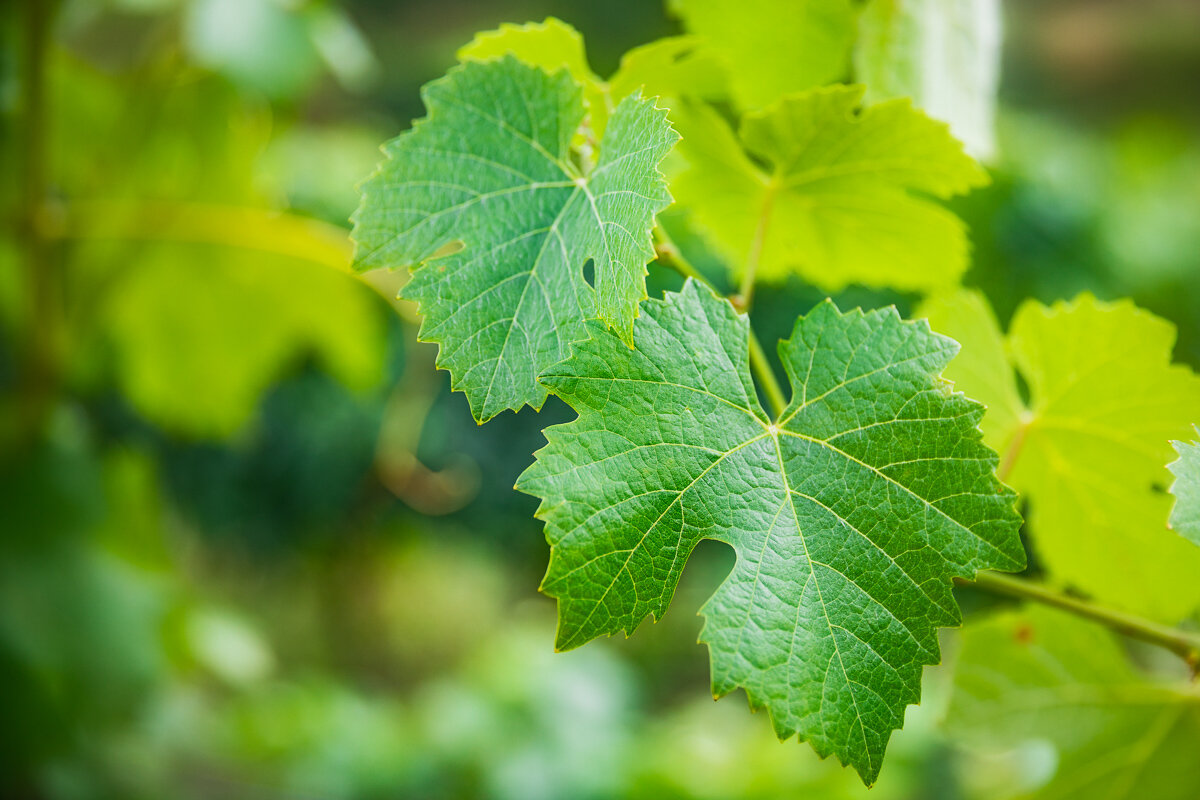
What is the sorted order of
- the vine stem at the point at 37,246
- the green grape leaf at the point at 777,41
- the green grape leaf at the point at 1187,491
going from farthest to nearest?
the vine stem at the point at 37,246
the green grape leaf at the point at 777,41
the green grape leaf at the point at 1187,491

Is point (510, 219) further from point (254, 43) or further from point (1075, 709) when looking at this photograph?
point (254, 43)

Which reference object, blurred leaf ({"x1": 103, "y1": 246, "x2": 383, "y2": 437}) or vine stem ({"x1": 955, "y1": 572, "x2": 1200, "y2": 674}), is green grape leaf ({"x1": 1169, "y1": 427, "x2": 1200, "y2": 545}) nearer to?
vine stem ({"x1": 955, "y1": 572, "x2": 1200, "y2": 674})

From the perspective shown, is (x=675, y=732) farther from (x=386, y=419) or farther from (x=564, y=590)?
(x=564, y=590)

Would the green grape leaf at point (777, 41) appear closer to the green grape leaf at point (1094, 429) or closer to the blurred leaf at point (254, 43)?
the green grape leaf at point (1094, 429)

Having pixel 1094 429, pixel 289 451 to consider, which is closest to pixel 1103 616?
pixel 1094 429

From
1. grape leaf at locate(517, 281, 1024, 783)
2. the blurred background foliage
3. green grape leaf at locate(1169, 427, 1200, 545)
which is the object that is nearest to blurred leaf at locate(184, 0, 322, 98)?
the blurred background foliage

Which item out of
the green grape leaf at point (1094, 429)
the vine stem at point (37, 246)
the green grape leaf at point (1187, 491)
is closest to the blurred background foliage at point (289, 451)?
the vine stem at point (37, 246)

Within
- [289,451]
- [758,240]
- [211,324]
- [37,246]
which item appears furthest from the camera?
[289,451]
